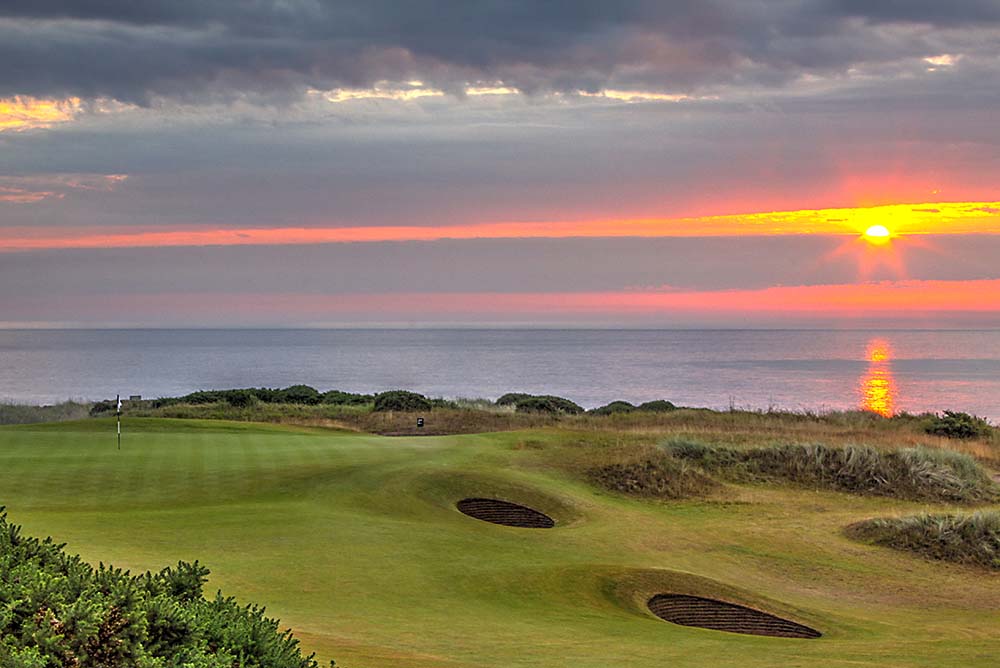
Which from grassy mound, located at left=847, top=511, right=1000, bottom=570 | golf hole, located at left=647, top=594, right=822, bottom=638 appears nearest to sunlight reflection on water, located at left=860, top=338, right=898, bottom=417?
grassy mound, located at left=847, top=511, right=1000, bottom=570

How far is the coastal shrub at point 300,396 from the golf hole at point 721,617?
144 ft

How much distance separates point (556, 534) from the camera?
65.5ft

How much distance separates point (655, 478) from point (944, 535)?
787cm

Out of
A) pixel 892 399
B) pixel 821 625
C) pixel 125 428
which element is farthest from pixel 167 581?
pixel 892 399

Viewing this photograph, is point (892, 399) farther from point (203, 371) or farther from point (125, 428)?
point (203, 371)

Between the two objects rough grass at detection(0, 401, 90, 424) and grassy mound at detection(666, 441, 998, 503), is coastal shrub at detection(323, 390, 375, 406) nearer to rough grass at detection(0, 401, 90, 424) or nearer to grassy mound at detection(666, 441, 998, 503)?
rough grass at detection(0, 401, 90, 424)

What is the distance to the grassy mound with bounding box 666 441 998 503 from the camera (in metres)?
27.5

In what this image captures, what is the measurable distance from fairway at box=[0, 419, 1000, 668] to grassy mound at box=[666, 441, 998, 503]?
1.09 meters

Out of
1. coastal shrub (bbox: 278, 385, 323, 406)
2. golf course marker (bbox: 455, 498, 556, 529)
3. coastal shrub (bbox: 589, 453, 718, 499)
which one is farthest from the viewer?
coastal shrub (bbox: 278, 385, 323, 406)

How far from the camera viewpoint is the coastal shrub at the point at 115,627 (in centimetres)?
481

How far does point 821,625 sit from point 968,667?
3.80m

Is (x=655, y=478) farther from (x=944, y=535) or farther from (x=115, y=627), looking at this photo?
(x=115, y=627)

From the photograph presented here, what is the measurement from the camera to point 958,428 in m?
39.0

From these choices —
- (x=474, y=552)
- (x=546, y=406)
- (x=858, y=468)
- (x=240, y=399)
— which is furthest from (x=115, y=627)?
(x=546, y=406)
